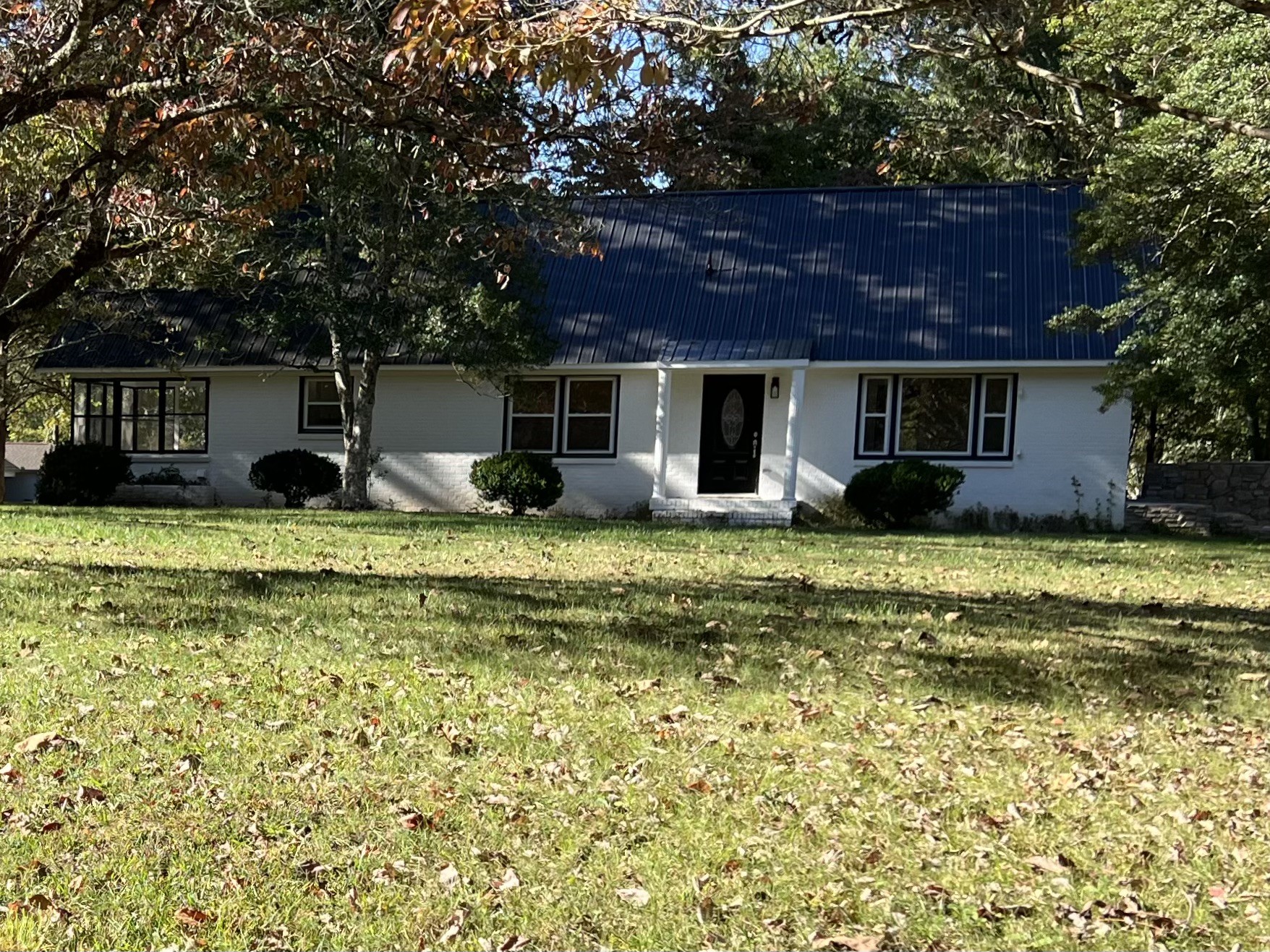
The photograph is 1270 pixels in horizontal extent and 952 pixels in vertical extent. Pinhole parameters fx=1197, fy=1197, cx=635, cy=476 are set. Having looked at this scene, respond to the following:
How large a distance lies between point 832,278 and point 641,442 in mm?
4500

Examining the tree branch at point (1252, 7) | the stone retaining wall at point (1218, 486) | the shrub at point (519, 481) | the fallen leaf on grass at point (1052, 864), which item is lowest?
the fallen leaf on grass at point (1052, 864)

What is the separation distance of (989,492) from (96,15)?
49.7 ft

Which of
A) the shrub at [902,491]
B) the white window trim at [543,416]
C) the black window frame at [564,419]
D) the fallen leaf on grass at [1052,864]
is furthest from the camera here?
the white window trim at [543,416]

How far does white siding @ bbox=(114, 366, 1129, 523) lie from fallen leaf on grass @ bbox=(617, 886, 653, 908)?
53.7ft

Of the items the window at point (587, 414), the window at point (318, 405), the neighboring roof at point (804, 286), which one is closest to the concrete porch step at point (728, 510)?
the window at point (587, 414)

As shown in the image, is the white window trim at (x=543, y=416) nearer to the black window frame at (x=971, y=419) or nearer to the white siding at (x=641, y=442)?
the white siding at (x=641, y=442)

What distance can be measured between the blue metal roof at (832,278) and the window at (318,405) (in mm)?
4673

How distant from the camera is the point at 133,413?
24734 millimetres

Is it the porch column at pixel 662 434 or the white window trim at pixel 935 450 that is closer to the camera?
the white window trim at pixel 935 450

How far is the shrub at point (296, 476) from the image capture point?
68.9ft

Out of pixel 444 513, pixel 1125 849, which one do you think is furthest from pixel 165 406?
pixel 1125 849

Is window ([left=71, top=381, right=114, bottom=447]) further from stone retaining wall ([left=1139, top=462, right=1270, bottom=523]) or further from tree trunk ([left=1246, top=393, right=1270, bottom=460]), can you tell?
tree trunk ([left=1246, top=393, right=1270, bottom=460])

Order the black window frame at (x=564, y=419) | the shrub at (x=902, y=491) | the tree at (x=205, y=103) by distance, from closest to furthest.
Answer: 1. the tree at (x=205, y=103)
2. the shrub at (x=902, y=491)
3. the black window frame at (x=564, y=419)

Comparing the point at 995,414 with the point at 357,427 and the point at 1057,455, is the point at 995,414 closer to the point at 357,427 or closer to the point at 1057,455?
the point at 1057,455
